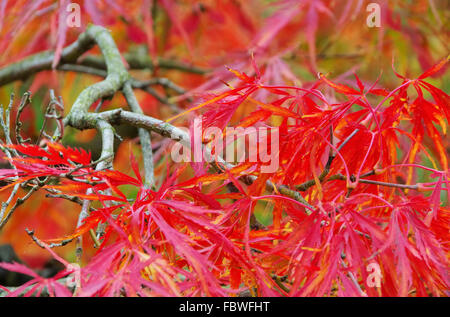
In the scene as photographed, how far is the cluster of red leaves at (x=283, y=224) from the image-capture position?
1.32ft

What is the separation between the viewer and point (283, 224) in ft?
1.82

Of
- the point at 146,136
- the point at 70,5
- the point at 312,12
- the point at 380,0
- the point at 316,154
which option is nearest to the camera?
the point at 316,154

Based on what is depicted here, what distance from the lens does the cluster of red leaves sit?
40 cm

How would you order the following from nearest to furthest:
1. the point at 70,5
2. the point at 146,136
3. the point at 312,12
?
the point at 146,136, the point at 70,5, the point at 312,12

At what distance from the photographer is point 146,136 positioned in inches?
28.0

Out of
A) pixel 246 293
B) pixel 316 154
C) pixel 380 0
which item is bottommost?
pixel 246 293

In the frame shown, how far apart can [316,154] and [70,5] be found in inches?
25.2

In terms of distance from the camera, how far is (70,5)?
94cm

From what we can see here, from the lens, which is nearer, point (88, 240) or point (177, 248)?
point (177, 248)

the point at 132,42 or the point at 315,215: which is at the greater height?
the point at 132,42
